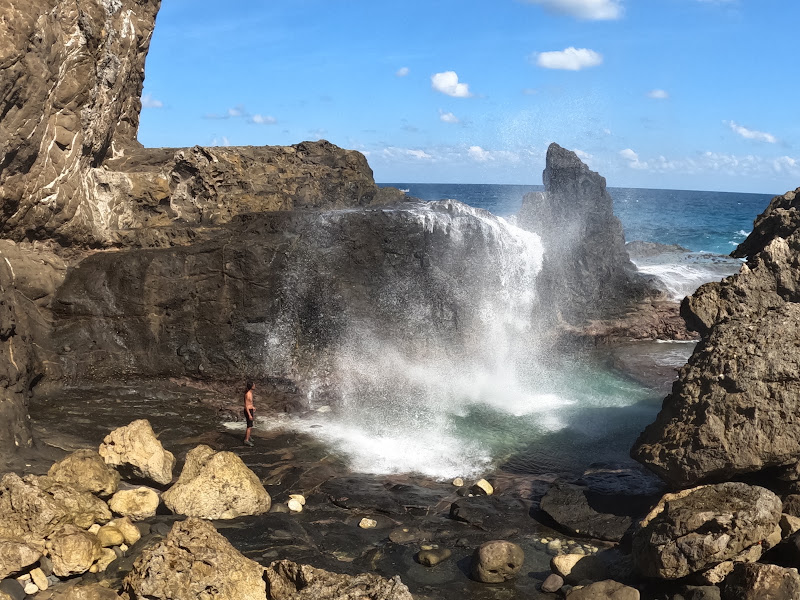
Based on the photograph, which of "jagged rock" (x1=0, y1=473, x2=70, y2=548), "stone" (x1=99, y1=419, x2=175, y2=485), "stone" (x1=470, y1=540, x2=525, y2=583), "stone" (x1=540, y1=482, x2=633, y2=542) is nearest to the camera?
"jagged rock" (x1=0, y1=473, x2=70, y2=548)

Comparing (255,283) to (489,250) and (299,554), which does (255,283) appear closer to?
(489,250)

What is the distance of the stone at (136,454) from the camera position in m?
13.3

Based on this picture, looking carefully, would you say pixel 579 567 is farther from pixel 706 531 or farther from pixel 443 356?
pixel 443 356

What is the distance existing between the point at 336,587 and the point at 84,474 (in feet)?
19.0

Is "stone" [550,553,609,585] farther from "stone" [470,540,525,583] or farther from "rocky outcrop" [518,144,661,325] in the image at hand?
"rocky outcrop" [518,144,661,325]

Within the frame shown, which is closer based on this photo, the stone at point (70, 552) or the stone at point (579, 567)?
the stone at point (70, 552)

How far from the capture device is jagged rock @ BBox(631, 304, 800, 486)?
35.6 ft

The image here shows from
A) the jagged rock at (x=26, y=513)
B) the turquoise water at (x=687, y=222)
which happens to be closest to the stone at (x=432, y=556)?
the jagged rock at (x=26, y=513)

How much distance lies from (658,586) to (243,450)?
915 cm

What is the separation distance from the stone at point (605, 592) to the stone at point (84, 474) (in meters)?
7.75

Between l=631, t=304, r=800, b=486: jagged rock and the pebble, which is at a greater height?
l=631, t=304, r=800, b=486: jagged rock

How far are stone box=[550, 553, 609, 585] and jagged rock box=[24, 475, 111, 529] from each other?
705cm

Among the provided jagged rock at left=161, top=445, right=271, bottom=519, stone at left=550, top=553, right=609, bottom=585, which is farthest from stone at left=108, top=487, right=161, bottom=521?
stone at left=550, top=553, right=609, bottom=585

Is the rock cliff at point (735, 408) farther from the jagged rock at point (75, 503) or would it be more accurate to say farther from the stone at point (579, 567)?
the jagged rock at point (75, 503)
